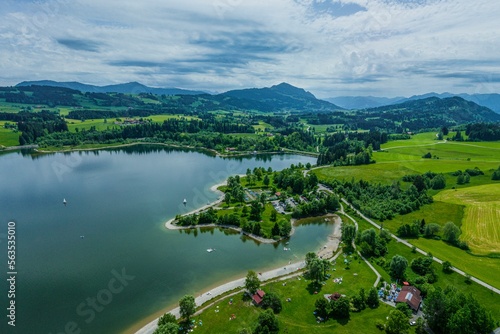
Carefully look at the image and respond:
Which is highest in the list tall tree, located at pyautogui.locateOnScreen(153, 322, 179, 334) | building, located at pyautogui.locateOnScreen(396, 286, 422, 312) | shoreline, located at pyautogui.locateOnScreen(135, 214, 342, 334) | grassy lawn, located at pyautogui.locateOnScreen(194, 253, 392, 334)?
tall tree, located at pyautogui.locateOnScreen(153, 322, 179, 334)

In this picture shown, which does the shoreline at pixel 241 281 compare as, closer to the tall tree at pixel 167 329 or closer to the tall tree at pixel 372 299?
the tall tree at pixel 167 329

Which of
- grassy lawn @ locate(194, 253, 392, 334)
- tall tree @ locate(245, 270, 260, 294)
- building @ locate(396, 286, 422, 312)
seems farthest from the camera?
tall tree @ locate(245, 270, 260, 294)

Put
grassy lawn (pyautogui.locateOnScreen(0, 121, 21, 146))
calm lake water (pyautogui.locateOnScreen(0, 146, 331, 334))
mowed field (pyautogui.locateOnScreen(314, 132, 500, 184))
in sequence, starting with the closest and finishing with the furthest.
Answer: calm lake water (pyautogui.locateOnScreen(0, 146, 331, 334)) < mowed field (pyautogui.locateOnScreen(314, 132, 500, 184)) < grassy lawn (pyautogui.locateOnScreen(0, 121, 21, 146))

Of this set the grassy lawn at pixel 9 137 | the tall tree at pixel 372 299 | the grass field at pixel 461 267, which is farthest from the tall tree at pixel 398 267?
the grassy lawn at pixel 9 137

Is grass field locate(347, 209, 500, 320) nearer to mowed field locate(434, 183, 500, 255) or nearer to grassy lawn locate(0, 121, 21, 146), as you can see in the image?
mowed field locate(434, 183, 500, 255)

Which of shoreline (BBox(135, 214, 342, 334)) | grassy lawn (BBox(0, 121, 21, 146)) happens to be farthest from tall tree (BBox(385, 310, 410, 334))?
grassy lawn (BBox(0, 121, 21, 146))

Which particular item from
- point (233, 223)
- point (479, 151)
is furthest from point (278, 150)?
point (233, 223)

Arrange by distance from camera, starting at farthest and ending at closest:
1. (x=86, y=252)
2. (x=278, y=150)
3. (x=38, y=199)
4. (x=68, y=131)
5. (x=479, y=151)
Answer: (x=68, y=131), (x=278, y=150), (x=479, y=151), (x=38, y=199), (x=86, y=252)

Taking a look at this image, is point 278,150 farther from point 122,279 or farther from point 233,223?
point 122,279

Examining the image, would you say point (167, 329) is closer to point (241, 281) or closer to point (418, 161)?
point (241, 281)
